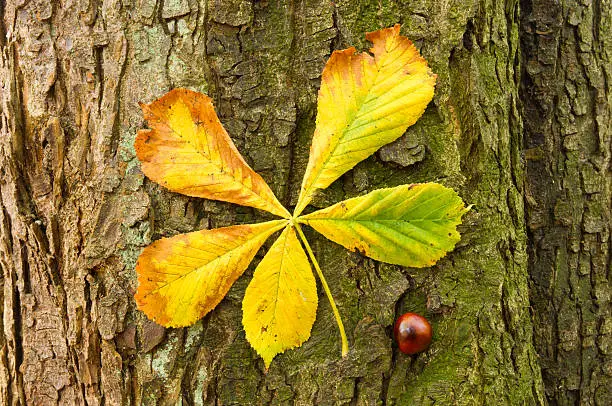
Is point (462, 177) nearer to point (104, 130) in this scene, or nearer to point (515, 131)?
point (515, 131)

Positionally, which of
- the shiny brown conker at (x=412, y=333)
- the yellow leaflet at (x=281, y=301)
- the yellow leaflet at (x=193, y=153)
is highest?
the yellow leaflet at (x=193, y=153)

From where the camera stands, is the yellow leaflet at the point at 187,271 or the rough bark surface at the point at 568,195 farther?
the rough bark surface at the point at 568,195

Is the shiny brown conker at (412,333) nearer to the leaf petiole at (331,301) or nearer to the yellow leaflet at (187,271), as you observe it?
the leaf petiole at (331,301)

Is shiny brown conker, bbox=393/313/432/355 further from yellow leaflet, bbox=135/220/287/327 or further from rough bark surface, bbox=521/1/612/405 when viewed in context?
rough bark surface, bbox=521/1/612/405

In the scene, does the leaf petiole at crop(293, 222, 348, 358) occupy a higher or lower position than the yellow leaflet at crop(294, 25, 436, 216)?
lower

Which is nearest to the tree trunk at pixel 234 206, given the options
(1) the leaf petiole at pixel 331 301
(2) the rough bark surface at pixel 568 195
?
(1) the leaf petiole at pixel 331 301

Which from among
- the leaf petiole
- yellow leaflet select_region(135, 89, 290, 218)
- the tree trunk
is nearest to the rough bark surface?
the tree trunk

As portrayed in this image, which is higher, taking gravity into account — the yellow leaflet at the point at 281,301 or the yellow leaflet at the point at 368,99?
the yellow leaflet at the point at 368,99
